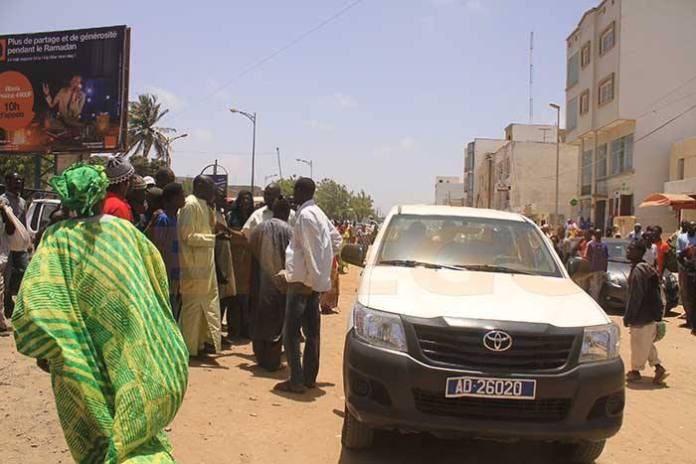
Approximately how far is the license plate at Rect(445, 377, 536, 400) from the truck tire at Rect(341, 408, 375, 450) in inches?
34.1

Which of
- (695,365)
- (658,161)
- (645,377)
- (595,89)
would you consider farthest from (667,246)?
(595,89)

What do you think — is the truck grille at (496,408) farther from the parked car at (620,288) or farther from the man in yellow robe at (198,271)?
the parked car at (620,288)

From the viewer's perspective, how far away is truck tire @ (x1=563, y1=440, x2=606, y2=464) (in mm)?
4395

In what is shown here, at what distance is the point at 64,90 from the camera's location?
68.2 feet

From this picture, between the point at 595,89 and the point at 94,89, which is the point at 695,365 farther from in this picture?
the point at 595,89

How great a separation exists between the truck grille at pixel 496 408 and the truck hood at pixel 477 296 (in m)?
0.46

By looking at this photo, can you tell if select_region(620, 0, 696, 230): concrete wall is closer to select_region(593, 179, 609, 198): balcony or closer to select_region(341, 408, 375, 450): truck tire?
select_region(593, 179, 609, 198): balcony

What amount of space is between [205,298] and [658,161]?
3395 centimetres

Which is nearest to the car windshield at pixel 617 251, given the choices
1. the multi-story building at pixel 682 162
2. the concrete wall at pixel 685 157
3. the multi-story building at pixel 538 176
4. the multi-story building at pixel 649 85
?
the multi-story building at pixel 682 162

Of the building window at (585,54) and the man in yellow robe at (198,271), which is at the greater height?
the building window at (585,54)

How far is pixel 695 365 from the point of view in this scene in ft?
27.1

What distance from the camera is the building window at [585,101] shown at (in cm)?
4028

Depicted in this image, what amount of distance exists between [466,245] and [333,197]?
298 ft

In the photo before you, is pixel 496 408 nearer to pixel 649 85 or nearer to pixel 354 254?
pixel 354 254
